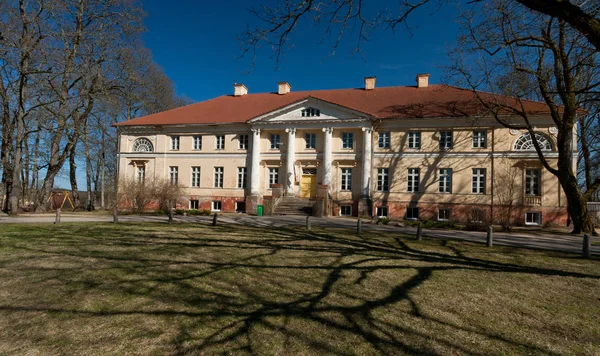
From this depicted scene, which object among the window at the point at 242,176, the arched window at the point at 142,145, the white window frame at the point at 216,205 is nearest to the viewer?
the window at the point at 242,176

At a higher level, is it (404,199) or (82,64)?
(82,64)

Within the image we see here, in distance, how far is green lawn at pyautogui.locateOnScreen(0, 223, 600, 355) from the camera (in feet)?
12.9

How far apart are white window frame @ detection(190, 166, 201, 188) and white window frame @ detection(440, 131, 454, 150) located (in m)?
19.3

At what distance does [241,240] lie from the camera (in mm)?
10508

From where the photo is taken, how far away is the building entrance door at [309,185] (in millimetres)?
25859

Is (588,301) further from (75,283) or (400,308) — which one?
(75,283)

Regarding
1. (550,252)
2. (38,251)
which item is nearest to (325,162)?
(550,252)

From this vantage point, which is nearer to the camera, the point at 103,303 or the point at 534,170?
the point at 103,303

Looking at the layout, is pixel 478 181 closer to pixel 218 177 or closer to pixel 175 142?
pixel 218 177

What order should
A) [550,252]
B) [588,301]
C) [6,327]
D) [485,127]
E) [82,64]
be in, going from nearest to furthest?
[6,327], [588,301], [550,252], [82,64], [485,127]

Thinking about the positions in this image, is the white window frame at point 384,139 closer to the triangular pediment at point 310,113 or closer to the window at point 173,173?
the triangular pediment at point 310,113

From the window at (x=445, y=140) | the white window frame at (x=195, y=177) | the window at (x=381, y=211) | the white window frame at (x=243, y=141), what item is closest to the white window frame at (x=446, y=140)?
the window at (x=445, y=140)

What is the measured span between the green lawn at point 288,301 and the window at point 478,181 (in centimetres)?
1453

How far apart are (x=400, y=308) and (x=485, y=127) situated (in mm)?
21385
